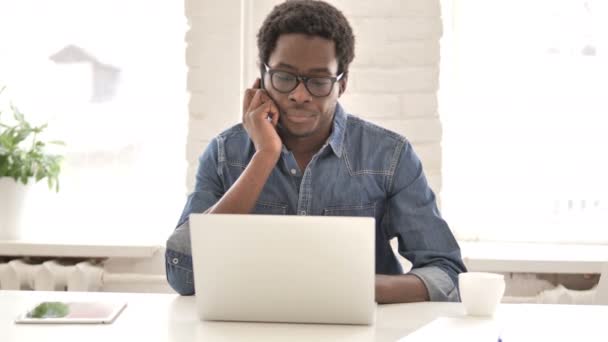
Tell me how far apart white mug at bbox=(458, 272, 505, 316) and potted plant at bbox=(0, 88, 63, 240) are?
176 centimetres

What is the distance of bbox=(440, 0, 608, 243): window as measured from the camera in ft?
9.98

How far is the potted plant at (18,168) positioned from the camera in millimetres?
2963

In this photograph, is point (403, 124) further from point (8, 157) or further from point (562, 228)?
point (8, 157)

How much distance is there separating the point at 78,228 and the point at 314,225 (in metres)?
1.95

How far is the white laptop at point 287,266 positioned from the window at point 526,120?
159 centimetres

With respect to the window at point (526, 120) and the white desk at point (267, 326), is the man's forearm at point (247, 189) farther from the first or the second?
the window at point (526, 120)

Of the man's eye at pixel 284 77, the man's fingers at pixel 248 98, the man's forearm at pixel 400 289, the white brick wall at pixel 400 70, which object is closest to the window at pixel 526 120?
the white brick wall at pixel 400 70

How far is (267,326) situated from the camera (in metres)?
1.55

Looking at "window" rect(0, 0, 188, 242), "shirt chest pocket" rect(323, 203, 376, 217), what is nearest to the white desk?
Result: "shirt chest pocket" rect(323, 203, 376, 217)

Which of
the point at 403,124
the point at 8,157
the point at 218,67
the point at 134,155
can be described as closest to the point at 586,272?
the point at 403,124

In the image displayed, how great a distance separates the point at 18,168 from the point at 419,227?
1.50 metres

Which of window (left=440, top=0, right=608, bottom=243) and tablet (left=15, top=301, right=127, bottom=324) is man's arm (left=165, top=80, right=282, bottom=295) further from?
window (left=440, top=0, right=608, bottom=243)

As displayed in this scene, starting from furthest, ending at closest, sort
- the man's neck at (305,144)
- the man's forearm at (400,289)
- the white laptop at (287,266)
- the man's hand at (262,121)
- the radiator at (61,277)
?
the radiator at (61,277) < the man's neck at (305,144) < the man's hand at (262,121) < the man's forearm at (400,289) < the white laptop at (287,266)

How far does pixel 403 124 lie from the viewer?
2.83 metres
